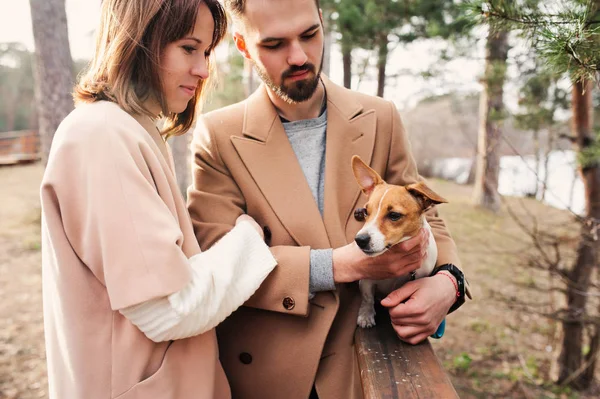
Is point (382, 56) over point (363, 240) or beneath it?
over

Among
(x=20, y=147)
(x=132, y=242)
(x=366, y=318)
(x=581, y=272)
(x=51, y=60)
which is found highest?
(x=51, y=60)

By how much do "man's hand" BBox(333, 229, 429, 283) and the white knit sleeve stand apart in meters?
0.27

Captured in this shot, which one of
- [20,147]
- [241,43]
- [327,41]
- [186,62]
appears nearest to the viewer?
[186,62]

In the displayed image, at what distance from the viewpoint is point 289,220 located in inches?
73.3

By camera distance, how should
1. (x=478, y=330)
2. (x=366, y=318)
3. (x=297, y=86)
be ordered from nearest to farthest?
(x=366, y=318) < (x=297, y=86) < (x=478, y=330)

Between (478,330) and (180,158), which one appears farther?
→ (180,158)

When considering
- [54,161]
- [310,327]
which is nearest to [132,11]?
[54,161]

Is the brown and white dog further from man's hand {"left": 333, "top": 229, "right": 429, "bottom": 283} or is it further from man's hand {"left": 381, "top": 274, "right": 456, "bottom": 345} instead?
man's hand {"left": 381, "top": 274, "right": 456, "bottom": 345}

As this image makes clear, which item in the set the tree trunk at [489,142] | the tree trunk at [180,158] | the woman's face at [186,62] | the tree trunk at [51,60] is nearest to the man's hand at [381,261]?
the woman's face at [186,62]

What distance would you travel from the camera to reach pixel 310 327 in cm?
180

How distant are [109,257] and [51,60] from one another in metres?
5.03

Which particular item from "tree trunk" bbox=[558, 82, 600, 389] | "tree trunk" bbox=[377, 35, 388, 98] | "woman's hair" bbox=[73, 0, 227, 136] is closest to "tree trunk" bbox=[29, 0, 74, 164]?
"tree trunk" bbox=[377, 35, 388, 98]

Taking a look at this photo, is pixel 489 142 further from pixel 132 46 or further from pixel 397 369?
pixel 132 46

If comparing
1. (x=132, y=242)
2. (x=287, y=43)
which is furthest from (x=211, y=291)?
(x=287, y=43)
